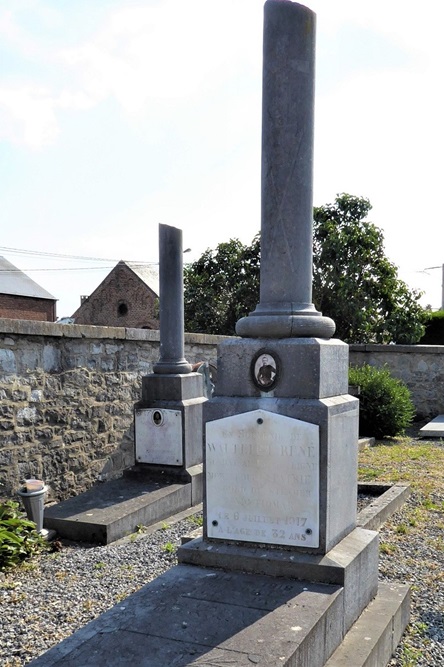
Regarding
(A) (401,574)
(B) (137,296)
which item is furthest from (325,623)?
(B) (137,296)

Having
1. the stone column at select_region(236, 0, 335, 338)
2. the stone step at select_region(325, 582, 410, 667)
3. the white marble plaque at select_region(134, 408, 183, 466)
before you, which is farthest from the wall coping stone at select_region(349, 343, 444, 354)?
the stone column at select_region(236, 0, 335, 338)

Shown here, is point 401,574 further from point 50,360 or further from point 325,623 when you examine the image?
point 50,360

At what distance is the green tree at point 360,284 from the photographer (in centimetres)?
1527

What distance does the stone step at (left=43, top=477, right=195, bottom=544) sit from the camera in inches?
182

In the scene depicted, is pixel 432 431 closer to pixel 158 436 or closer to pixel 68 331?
pixel 158 436

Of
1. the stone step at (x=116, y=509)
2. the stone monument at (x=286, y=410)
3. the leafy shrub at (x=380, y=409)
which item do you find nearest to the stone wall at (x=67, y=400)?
the stone step at (x=116, y=509)

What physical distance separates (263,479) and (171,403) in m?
3.22

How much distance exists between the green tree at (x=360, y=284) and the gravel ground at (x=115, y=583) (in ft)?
34.7

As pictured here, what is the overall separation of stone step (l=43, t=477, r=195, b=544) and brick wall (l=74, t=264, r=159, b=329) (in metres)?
26.1

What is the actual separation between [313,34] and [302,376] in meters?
1.71

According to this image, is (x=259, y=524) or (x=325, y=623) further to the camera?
(x=259, y=524)

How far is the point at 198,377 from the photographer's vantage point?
21.0 ft

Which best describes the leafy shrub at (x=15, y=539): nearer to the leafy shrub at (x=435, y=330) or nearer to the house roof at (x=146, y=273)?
the leafy shrub at (x=435, y=330)

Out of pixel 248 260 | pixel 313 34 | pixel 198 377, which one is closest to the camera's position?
pixel 313 34
